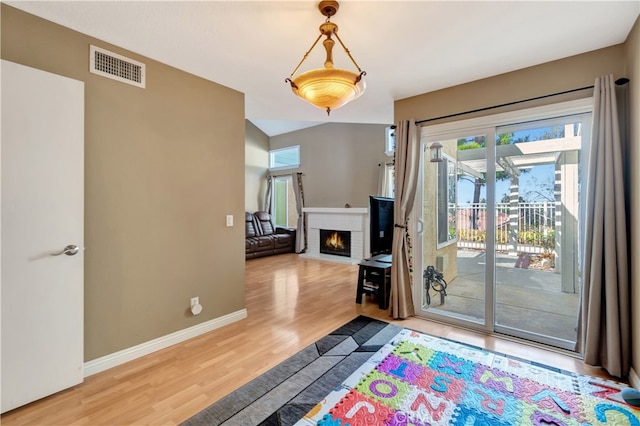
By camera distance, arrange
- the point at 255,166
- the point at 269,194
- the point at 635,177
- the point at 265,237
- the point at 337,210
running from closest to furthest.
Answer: the point at 635,177, the point at 337,210, the point at 265,237, the point at 255,166, the point at 269,194

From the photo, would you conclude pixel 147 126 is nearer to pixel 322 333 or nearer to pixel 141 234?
pixel 141 234

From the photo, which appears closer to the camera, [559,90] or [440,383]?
[440,383]

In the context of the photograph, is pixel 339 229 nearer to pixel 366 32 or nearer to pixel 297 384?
pixel 297 384

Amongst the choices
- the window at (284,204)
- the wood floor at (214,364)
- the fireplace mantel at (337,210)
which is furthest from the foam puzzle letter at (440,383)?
the window at (284,204)

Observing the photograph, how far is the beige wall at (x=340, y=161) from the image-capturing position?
643 centimetres

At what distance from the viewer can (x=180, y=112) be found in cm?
264

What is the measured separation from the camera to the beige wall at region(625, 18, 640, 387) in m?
1.92

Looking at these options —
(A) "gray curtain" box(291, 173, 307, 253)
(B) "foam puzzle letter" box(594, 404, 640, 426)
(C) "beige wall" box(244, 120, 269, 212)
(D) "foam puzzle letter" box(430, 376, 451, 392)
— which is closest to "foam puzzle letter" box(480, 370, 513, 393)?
(D) "foam puzzle letter" box(430, 376, 451, 392)

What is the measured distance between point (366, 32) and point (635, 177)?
2.12m

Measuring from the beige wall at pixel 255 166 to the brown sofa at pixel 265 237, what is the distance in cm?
57

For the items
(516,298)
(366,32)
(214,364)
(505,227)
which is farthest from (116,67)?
(516,298)

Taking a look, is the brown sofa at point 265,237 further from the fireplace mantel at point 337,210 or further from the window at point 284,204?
the fireplace mantel at point 337,210

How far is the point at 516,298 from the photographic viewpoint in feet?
9.57

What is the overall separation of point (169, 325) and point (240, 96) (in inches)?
94.8
